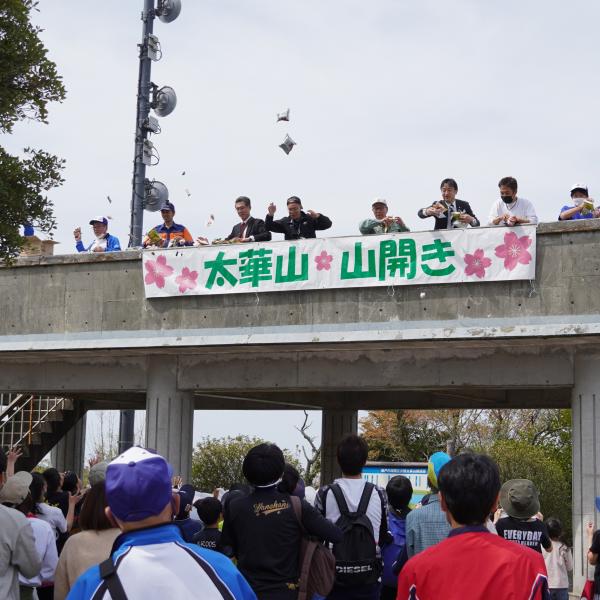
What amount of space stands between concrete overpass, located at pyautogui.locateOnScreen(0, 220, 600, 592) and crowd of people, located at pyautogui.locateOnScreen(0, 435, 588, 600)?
7.22 m

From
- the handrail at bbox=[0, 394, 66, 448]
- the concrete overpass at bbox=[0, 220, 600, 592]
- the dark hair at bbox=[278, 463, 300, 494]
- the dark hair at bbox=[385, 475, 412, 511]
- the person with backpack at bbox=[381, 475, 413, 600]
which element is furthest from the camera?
the handrail at bbox=[0, 394, 66, 448]

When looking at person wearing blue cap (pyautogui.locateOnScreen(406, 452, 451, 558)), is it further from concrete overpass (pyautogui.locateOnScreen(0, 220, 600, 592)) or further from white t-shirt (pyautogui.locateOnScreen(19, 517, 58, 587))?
concrete overpass (pyautogui.locateOnScreen(0, 220, 600, 592))

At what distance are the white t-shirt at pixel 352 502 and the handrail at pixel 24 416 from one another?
787 inches

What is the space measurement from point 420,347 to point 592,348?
9.15 feet

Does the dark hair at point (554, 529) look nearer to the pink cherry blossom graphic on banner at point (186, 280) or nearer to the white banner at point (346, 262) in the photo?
the white banner at point (346, 262)

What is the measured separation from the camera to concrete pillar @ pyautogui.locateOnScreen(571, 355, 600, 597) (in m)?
16.2

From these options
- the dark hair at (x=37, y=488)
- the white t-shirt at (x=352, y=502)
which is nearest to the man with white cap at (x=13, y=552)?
the white t-shirt at (x=352, y=502)

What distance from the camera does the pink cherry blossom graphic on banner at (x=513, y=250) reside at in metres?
15.8

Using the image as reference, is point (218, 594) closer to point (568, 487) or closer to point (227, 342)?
point (227, 342)

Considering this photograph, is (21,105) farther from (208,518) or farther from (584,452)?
(584,452)

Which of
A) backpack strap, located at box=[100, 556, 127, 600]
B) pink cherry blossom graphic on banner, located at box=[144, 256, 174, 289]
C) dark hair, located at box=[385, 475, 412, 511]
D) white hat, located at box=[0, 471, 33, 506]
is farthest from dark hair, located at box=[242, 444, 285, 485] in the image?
pink cherry blossom graphic on banner, located at box=[144, 256, 174, 289]

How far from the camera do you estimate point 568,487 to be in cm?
3744

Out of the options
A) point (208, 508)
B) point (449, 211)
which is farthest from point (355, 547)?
point (449, 211)

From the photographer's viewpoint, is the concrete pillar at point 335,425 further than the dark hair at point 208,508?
Yes
